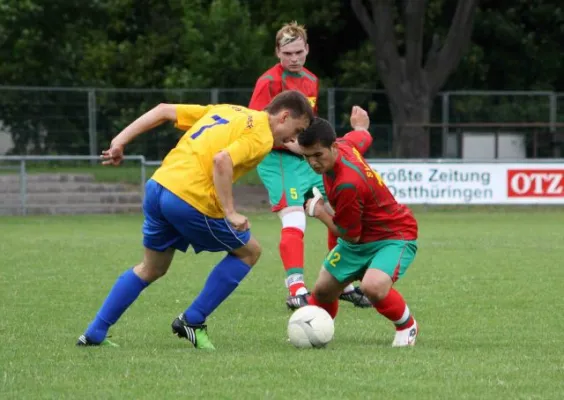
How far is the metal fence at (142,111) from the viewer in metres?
26.3

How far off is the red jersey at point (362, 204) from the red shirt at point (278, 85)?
7.09 feet

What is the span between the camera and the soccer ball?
22.2 feet

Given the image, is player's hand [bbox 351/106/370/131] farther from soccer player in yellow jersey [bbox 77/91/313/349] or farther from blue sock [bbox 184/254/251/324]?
blue sock [bbox 184/254/251/324]

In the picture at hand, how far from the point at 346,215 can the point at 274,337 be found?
0.96m

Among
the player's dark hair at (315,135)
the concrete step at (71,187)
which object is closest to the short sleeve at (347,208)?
the player's dark hair at (315,135)

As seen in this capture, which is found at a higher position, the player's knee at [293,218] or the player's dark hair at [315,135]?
the player's dark hair at [315,135]

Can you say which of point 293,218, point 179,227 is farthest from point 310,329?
point 293,218

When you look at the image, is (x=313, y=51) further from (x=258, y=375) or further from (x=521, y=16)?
(x=258, y=375)

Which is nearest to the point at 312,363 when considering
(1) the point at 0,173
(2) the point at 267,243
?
(2) the point at 267,243

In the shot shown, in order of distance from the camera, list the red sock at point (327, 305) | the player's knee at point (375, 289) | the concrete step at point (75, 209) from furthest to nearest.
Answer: the concrete step at point (75, 209)
the red sock at point (327, 305)
the player's knee at point (375, 289)

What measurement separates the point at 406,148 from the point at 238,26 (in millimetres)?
6920

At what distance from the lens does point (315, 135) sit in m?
6.68

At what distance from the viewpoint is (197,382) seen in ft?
18.3

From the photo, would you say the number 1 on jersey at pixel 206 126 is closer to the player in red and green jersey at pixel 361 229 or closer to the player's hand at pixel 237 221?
the player in red and green jersey at pixel 361 229
